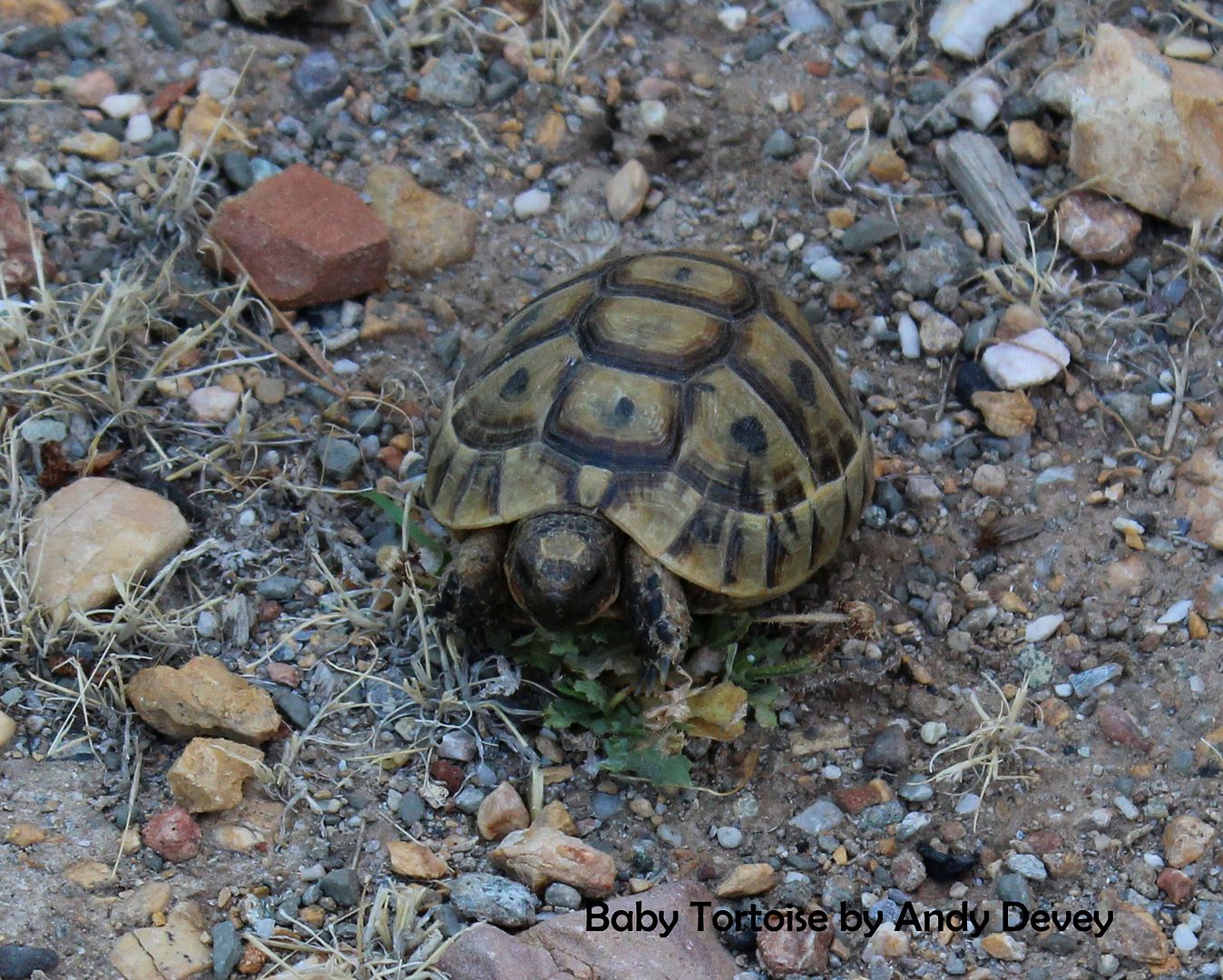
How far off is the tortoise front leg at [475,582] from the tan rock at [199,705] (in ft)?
1.52

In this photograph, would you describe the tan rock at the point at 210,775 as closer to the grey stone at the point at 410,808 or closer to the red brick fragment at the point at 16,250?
the grey stone at the point at 410,808

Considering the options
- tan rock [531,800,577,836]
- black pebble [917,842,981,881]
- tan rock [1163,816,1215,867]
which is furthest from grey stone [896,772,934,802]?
tan rock [531,800,577,836]

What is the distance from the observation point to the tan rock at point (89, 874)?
279 centimetres

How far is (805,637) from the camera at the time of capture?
11.5 ft

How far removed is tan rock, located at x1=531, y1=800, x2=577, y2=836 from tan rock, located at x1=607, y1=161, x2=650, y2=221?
2.01 m

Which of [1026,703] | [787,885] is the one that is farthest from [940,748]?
[787,885]

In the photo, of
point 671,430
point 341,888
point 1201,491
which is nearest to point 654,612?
point 671,430

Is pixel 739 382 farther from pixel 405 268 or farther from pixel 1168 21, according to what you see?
pixel 1168 21

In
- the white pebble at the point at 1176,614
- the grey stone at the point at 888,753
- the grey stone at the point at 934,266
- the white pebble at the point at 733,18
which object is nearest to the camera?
the grey stone at the point at 888,753

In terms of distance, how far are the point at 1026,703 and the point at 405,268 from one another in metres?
2.17

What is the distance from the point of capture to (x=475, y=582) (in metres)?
3.27

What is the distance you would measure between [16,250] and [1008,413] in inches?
110

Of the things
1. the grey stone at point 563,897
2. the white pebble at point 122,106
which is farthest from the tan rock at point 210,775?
the white pebble at point 122,106

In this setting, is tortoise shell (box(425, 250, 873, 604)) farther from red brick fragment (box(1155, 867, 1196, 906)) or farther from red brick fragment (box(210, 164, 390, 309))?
red brick fragment (box(1155, 867, 1196, 906))
